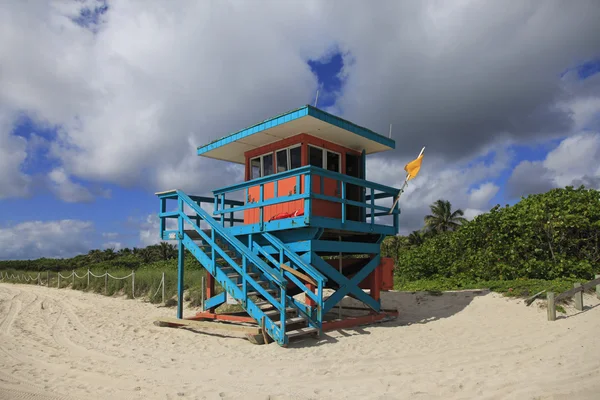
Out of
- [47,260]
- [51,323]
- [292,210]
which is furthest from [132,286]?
[47,260]

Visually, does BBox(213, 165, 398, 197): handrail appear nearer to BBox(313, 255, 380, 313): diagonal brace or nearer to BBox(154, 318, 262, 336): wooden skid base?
BBox(313, 255, 380, 313): diagonal brace

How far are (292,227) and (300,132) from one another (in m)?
2.52

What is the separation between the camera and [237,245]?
29.5ft

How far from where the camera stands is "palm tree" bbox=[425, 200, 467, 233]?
44875mm

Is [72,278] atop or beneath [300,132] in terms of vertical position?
beneath

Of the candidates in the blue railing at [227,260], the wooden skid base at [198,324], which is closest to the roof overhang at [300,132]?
the blue railing at [227,260]

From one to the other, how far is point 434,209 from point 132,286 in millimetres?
34919

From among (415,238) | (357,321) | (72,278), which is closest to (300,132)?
(357,321)

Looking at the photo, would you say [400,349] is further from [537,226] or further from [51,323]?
[537,226]

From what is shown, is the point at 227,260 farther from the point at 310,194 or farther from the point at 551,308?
the point at 551,308

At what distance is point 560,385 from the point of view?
5531 millimetres

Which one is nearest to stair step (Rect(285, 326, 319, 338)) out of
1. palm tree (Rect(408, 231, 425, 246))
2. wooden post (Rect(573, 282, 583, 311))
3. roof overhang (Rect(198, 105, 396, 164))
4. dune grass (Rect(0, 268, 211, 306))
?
roof overhang (Rect(198, 105, 396, 164))

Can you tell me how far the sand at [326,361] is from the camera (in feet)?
17.9

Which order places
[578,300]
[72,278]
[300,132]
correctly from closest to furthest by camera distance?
1. [300,132]
2. [578,300]
3. [72,278]
